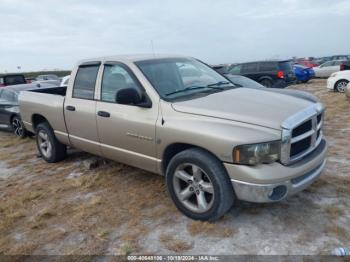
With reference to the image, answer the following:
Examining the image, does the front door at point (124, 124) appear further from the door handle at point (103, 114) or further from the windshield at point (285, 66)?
the windshield at point (285, 66)

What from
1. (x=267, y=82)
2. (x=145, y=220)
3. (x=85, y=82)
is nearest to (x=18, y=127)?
(x=85, y=82)

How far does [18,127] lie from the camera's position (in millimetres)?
8797

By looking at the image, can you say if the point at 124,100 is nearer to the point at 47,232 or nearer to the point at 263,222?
the point at 47,232

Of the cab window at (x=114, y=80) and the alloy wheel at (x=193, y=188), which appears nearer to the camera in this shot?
the alloy wheel at (x=193, y=188)

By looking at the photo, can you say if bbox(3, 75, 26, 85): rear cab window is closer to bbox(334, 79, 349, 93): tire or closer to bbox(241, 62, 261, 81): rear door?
bbox(241, 62, 261, 81): rear door

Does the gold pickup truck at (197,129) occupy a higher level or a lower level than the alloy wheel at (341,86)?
higher

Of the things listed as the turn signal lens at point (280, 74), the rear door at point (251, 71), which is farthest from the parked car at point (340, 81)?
the rear door at point (251, 71)

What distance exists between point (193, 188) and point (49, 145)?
3491mm

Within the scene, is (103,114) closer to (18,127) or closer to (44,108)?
(44,108)

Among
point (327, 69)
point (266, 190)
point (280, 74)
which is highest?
point (280, 74)

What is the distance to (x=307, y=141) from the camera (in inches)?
136

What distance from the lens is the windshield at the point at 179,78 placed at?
3.99 m

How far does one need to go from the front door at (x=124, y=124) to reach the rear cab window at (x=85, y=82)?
0.75 feet

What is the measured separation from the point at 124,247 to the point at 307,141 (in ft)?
7.16
